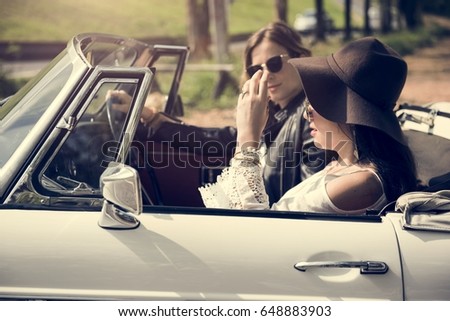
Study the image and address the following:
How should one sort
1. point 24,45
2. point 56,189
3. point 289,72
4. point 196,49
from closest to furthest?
1. point 56,189
2. point 289,72
3. point 196,49
4. point 24,45

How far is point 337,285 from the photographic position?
2514 mm

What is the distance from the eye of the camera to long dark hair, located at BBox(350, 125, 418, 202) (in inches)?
114

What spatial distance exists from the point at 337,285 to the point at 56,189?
3.43 ft

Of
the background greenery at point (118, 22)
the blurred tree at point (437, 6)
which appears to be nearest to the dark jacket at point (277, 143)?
the background greenery at point (118, 22)

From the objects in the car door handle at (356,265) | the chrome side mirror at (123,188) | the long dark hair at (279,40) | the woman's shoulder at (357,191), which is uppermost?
the long dark hair at (279,40)

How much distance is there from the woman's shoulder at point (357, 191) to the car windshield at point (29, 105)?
1.09 m

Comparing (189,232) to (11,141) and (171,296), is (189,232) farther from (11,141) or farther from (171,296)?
(11,141)

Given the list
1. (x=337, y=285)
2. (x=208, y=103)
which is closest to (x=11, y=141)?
(x=337, y=285)

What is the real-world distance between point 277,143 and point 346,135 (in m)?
0.89

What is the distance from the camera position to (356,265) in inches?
99.3

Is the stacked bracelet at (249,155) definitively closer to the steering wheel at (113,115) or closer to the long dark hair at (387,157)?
the long dark hair at (387,157)

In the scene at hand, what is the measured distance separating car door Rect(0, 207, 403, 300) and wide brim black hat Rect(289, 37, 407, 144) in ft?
1.49

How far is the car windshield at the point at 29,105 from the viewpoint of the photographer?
112 inches

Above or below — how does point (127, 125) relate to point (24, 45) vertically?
below
